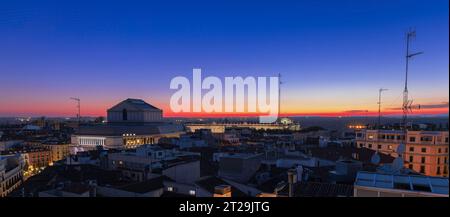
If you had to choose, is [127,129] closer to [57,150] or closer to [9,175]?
[57,150]

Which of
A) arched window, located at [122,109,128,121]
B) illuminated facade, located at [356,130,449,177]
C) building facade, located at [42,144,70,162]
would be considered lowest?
building facade, located at [42,144,70,162]

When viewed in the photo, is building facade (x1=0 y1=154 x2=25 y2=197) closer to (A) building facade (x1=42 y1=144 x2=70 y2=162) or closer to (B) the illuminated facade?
(A) building facade (x1=42 y1=144 x2=70 y2=162)

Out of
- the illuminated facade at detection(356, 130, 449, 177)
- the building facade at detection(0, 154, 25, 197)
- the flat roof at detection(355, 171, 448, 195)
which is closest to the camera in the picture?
the flat roof at detection(355, 171, 448, 195)

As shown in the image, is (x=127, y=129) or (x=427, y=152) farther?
(x=127, y=129)

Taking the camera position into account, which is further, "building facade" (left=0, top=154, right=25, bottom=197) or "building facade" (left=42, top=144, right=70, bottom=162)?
"building facade" (left=42, top=144, right=70, bottom=162)

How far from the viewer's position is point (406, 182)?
17.9ft

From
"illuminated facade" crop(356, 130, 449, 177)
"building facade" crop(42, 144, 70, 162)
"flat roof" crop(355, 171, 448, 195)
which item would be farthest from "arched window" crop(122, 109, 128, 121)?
"flat roof" crop(355, 171, 448, 195)

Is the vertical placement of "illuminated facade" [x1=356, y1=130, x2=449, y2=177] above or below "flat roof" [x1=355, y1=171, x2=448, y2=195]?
below

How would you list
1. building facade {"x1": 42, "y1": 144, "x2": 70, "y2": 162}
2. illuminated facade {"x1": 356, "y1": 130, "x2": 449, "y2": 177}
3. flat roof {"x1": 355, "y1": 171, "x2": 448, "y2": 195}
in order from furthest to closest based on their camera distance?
building facade {"x1": 42, "y1": 144, "x2": 70, "y2": 162}, illuminated facade {"x1": 356, "y1": 130, "x2": 449, "y2": 177}, flat roof {"x1": 355, "y1": 171, "x2": 448, "y2": 195}

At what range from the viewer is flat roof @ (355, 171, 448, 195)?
17.0ft

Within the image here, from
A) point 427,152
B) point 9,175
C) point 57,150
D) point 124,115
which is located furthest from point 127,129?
point 427,152

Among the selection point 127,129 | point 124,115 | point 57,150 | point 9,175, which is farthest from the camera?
point 124,115
